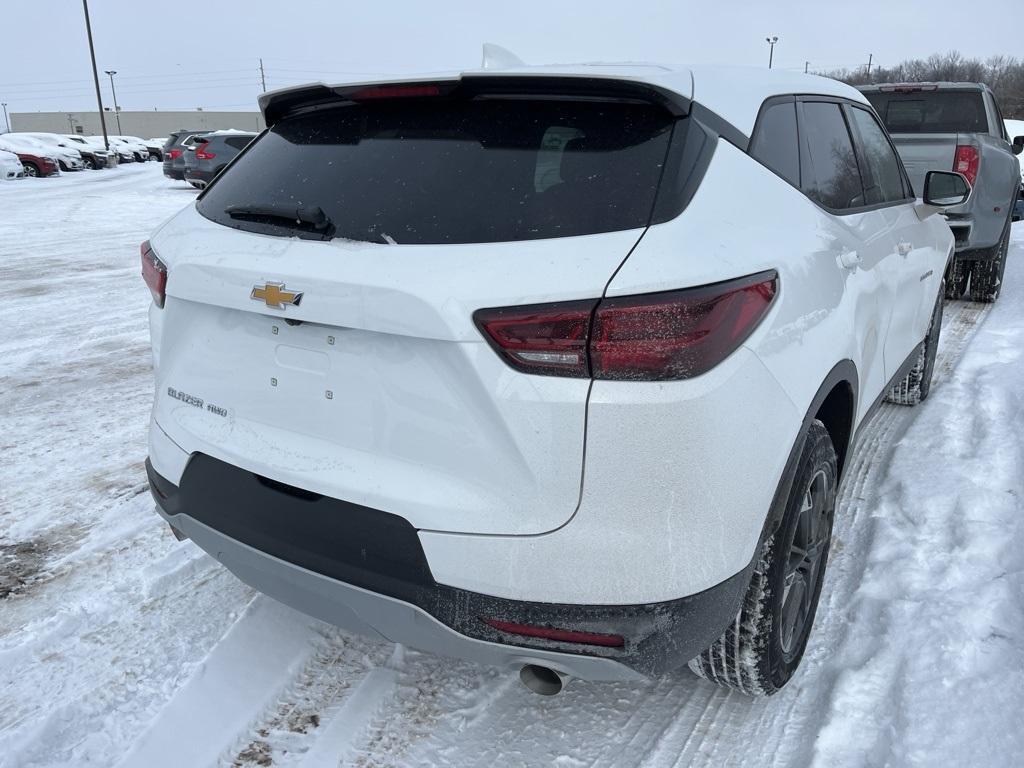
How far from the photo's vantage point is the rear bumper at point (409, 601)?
5.86 feet

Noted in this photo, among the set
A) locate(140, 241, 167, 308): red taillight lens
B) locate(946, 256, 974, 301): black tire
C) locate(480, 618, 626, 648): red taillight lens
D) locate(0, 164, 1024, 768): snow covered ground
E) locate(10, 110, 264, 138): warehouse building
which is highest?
locate(140, 241, 167, 308): red taillight lens

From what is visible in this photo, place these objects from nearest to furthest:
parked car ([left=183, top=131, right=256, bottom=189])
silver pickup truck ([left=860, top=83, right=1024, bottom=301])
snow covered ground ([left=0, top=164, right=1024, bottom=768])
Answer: snow covered ground ([left=0, top=164, right=1024, bottom=768]), silver pickup truck ([left=860, top=83, right=1024, bottom=301]), parked car ([left=183, top=131, right=256, bottom=189])

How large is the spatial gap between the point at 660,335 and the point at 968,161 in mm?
6169

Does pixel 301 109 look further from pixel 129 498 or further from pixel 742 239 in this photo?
pixel 129 498

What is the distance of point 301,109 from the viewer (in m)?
2.46

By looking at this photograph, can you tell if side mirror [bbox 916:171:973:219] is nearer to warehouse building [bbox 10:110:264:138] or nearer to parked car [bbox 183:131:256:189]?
parked car [bbox 183:131:256:189]

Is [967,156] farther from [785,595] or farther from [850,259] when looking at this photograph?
[785,595]

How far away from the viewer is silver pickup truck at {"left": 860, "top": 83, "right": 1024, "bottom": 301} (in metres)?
6.58

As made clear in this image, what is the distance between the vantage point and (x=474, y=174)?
6.29 ft

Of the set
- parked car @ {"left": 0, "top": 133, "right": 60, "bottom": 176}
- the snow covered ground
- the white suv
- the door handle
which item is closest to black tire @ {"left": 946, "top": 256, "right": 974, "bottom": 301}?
the snow covered ground

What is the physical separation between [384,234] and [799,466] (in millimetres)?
1229

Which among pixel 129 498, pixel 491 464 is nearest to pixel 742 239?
pixel 491 464

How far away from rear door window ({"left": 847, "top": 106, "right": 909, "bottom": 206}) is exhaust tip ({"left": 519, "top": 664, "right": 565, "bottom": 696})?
2.08 meters

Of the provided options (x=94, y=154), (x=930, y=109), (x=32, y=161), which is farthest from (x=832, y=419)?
(x=94, y=154)
